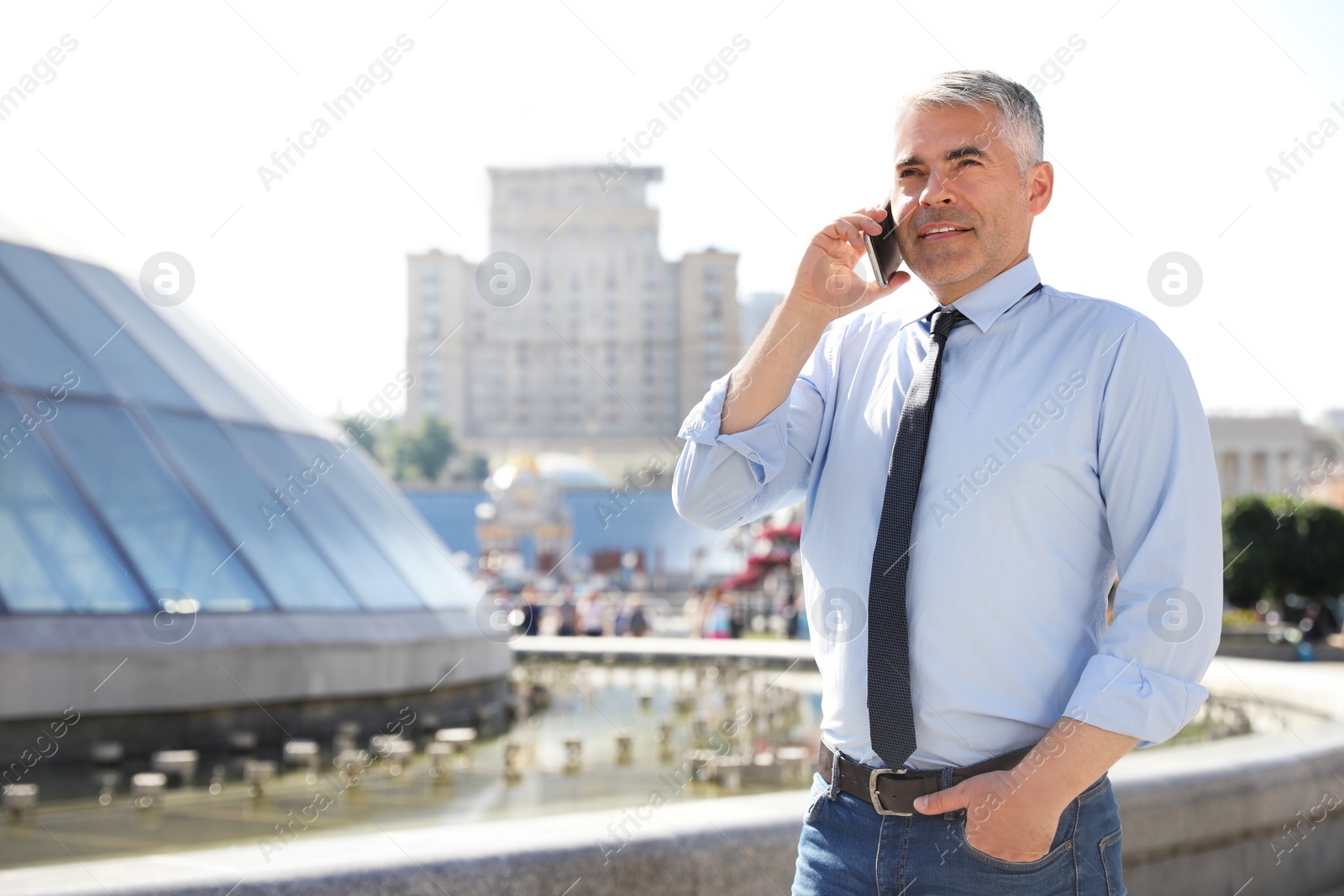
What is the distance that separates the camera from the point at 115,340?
30.5 feet

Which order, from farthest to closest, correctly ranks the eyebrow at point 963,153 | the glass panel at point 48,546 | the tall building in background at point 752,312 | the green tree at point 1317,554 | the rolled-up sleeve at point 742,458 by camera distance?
the tall building in background at point 752,312 < the green tree at point 1317,554 < the glass panel at point 48,546 < the rolled-up sleeve at point 742,458 < the eyebrow at point 963,153

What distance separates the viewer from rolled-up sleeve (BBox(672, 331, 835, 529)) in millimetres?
1942

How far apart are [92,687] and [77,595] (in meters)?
0.73

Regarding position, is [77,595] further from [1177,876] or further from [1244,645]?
[1244,645]

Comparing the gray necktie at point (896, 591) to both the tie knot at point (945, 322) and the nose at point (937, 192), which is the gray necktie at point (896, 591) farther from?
the nose at point (937, 192)

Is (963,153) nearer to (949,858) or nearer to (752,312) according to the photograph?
(949,858)

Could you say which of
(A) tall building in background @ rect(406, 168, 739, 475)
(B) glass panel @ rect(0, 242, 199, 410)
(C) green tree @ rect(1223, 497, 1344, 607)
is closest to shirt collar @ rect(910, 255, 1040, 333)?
(B) glass panel @ rect(0, 242, 199, 410)

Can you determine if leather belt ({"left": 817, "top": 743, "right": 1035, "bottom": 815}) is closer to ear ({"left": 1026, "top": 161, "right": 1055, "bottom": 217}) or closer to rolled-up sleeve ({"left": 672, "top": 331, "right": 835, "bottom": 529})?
rolled-up sleeve ({"left": 672, "top": 331, "right": 835, "bottom": 529})

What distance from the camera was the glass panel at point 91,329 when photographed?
891 cm

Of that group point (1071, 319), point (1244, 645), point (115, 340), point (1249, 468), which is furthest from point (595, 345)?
point (1071, 319)

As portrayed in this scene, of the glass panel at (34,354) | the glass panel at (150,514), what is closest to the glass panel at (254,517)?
the glass panel at (150,514)

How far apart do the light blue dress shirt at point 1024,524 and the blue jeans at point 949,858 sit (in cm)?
10

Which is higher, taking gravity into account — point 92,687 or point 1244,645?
point 92,687

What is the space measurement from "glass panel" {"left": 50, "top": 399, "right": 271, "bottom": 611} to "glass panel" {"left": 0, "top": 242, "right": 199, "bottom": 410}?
56 centimetres
